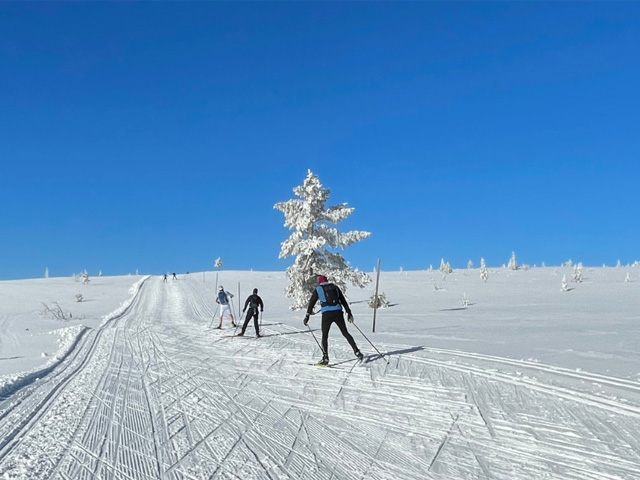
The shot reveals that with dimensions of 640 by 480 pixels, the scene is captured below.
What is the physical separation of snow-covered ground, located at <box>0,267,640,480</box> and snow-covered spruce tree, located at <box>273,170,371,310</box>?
12.2 meters

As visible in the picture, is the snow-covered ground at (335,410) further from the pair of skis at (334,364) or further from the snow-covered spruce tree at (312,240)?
the snow-covered spruce tree at (312,240)

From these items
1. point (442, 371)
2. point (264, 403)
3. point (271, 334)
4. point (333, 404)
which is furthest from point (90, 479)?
point (271, 334)

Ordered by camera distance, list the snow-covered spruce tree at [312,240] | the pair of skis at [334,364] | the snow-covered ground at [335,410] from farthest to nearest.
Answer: the snow-covered spruce tree at [312,240], the pair of skis at [334,364], the snow-covered ground at [335,410]

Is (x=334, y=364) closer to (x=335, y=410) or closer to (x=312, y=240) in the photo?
(x=335, y=410)

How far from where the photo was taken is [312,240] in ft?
85.9

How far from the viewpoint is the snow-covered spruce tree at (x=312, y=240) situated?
2655 cm

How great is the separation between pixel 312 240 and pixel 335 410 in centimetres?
1948

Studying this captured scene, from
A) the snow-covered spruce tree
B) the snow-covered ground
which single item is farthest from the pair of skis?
the snow-covered spruce tree

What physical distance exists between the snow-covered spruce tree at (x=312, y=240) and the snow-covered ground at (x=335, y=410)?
12.2m

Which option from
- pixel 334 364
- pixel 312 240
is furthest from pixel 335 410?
pixel 312 240

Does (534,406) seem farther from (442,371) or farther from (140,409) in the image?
(140,409)

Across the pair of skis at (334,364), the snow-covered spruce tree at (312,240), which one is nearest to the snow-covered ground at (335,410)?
the pair of skis at (334,364)

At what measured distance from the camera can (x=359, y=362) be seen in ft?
35.0

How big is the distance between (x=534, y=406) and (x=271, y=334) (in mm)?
11262
